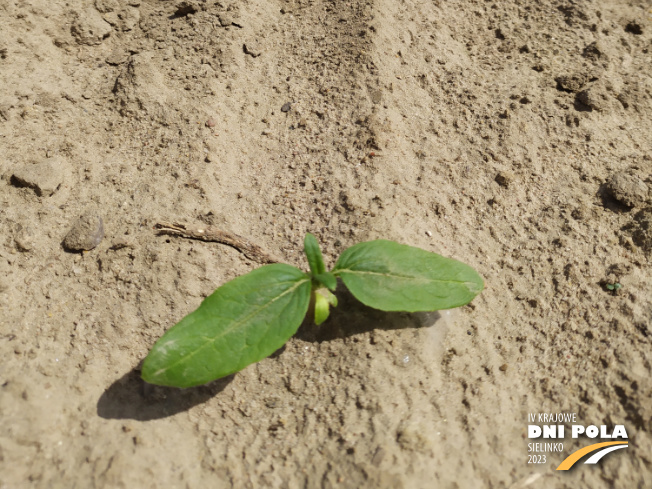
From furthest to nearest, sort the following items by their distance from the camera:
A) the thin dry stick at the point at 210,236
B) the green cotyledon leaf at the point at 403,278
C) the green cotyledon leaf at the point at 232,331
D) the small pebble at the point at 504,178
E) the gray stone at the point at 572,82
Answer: the gray stone at the point at 572,82
the small pebble at the point at 504,178
the thin dry stick at the point at 210,236
the green cotyledon leaf at the point at 403,278
the green cotyledon leaf at the point at 232,331

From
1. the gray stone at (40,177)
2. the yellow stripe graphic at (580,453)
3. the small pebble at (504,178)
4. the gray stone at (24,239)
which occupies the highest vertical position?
the small pebble at (504,178)

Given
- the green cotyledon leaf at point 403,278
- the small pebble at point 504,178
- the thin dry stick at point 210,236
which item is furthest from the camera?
the small pebble at point 504,178

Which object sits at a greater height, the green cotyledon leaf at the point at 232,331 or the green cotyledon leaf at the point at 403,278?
the green cotyledon leaf at the point at 403,278

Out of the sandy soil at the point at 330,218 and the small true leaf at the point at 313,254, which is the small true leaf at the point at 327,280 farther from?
the sandy soil at the point at 330,218

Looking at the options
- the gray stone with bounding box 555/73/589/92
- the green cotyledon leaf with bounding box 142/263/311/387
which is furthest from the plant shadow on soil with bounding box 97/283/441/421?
the gray stone with bounding box 555/73/589/92

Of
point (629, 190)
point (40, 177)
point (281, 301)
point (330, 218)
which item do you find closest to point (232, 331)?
point (281, 301)

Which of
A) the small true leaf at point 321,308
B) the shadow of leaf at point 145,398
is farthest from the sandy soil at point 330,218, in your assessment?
the small true leaf at point 321,308
